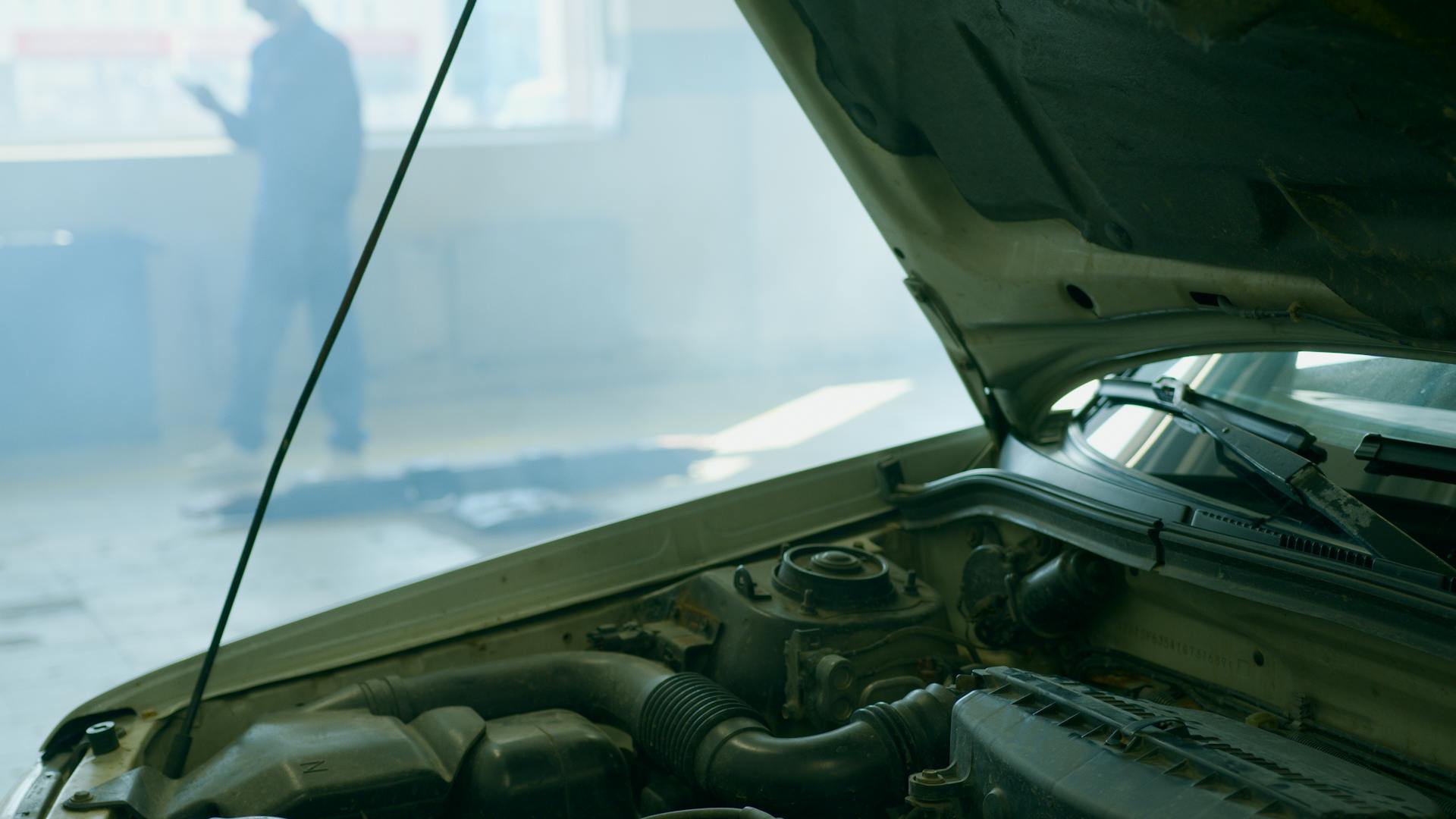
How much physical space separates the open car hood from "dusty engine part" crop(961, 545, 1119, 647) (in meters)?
0.29

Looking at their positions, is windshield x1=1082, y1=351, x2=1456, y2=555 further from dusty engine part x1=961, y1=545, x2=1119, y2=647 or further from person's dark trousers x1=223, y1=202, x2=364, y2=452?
person's dark trousers x1=223, y1=202, x2=364, y2=452

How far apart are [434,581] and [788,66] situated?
885mm

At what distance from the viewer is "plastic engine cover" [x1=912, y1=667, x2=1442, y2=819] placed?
1006 millimetres

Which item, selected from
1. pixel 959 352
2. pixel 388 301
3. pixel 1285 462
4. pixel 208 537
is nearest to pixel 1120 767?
pixel 1285 462

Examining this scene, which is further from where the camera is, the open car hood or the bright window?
the bright window

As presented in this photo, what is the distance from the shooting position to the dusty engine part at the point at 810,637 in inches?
63.7

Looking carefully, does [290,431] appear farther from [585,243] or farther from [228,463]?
[585,243]

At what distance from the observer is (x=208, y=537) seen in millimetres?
4867

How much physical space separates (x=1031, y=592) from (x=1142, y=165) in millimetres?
653

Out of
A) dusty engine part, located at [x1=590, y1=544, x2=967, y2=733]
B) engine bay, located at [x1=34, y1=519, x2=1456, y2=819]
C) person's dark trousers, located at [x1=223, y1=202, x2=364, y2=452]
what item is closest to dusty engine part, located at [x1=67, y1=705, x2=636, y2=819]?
engine bay, located at [x1=34, y1=519, x2=1456, y2=819]

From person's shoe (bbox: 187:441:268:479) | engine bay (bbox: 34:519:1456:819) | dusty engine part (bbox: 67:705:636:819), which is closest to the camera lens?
engine bay (bbox: 34:519:1456:819)

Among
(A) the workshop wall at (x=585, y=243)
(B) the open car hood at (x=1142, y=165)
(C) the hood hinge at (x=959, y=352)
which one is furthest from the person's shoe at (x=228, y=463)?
(B) the open car hood at (x=1142, y=165)

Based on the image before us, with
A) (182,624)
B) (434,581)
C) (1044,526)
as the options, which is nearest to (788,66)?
(1044,526)

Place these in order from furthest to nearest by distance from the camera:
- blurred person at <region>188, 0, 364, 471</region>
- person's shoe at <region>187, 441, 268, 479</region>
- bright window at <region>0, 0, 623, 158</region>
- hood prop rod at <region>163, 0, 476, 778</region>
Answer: bright window at <region>0, 0, 623, 158</region> → person's shoe at <region>187, 441, 268, 479</region> → blurred person at <region>188, 0, 364, 471</region> → hood prop rod at <region>163, 0, 476, 778</region>
